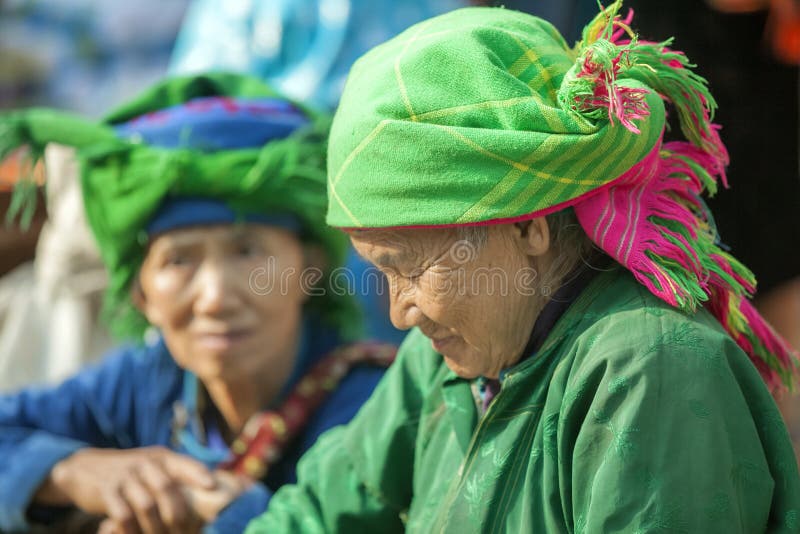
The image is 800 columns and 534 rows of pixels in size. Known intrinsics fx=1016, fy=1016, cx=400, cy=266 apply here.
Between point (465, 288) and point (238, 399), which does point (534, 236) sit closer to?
point (465, 288)

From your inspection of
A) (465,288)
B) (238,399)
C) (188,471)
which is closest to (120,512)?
(188,471)

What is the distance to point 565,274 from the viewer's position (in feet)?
4.69

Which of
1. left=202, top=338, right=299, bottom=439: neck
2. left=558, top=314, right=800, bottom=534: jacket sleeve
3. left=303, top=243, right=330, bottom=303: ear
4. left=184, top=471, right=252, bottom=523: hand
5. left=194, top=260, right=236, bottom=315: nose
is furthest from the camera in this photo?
left=303, top=243, right=330, bottom=303: ear

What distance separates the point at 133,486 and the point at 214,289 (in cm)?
47

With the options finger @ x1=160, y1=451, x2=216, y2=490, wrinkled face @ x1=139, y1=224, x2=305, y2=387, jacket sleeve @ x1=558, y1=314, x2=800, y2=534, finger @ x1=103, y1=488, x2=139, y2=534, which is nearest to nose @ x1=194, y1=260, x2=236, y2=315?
wrinkled face @ x1=139, y1=224, x2=305, y2=387

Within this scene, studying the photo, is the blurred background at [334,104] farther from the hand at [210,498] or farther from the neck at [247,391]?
the hand at [210,498]

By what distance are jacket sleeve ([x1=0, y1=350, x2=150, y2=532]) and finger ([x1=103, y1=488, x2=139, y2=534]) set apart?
0.28 m

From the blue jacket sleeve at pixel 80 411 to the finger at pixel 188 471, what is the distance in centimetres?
34

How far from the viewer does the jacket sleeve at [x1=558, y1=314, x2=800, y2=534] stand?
1167 mm

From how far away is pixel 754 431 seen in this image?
1.23 metres

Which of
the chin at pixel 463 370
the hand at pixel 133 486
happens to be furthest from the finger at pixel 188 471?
the chin at pixel 463 370

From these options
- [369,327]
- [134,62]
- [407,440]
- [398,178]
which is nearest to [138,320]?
[369,327]

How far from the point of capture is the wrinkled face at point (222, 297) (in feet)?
7.77

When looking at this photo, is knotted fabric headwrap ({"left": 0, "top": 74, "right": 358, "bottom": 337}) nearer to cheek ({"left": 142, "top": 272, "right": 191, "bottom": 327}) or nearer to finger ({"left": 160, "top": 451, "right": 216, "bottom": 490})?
cheek ({"left": 142, "top": 272, "right": 191, "bottom": 327})
